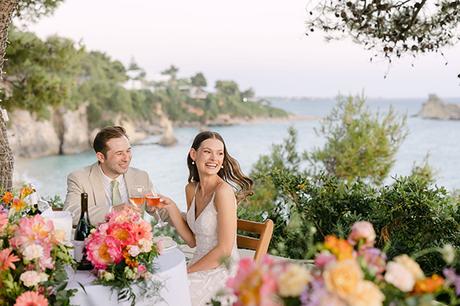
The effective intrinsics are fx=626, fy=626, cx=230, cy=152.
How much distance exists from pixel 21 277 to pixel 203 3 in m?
16.5

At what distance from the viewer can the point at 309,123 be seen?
2650 cm

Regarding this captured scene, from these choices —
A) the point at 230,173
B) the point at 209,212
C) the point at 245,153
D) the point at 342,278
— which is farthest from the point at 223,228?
the point at 245,153

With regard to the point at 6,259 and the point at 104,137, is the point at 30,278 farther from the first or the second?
the point at 104,137

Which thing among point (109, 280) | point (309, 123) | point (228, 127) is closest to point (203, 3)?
point (228, 127)

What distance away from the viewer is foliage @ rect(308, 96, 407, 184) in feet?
38.7

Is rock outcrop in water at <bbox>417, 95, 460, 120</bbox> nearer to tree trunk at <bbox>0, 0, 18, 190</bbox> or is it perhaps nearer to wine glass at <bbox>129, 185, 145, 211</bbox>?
tree trunk at <bbox>0, 0, 18, 190</bbox>

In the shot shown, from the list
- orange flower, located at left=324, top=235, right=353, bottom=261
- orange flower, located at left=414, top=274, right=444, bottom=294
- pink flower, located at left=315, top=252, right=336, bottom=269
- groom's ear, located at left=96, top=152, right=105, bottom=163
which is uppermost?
orange flower, located at left=324, top=235, right=353, bottom=261

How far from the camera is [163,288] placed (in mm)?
2256

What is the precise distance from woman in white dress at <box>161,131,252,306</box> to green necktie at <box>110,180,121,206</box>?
0.37 m

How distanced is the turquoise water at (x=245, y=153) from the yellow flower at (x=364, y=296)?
61.9 feet

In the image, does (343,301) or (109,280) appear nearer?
(343,301)

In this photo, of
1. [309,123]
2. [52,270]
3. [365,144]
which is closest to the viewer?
[52,270]

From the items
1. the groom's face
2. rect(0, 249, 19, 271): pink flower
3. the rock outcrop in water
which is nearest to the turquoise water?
the rock outcrop in water

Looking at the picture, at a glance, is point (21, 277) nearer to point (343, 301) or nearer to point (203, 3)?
point (343, 301)
